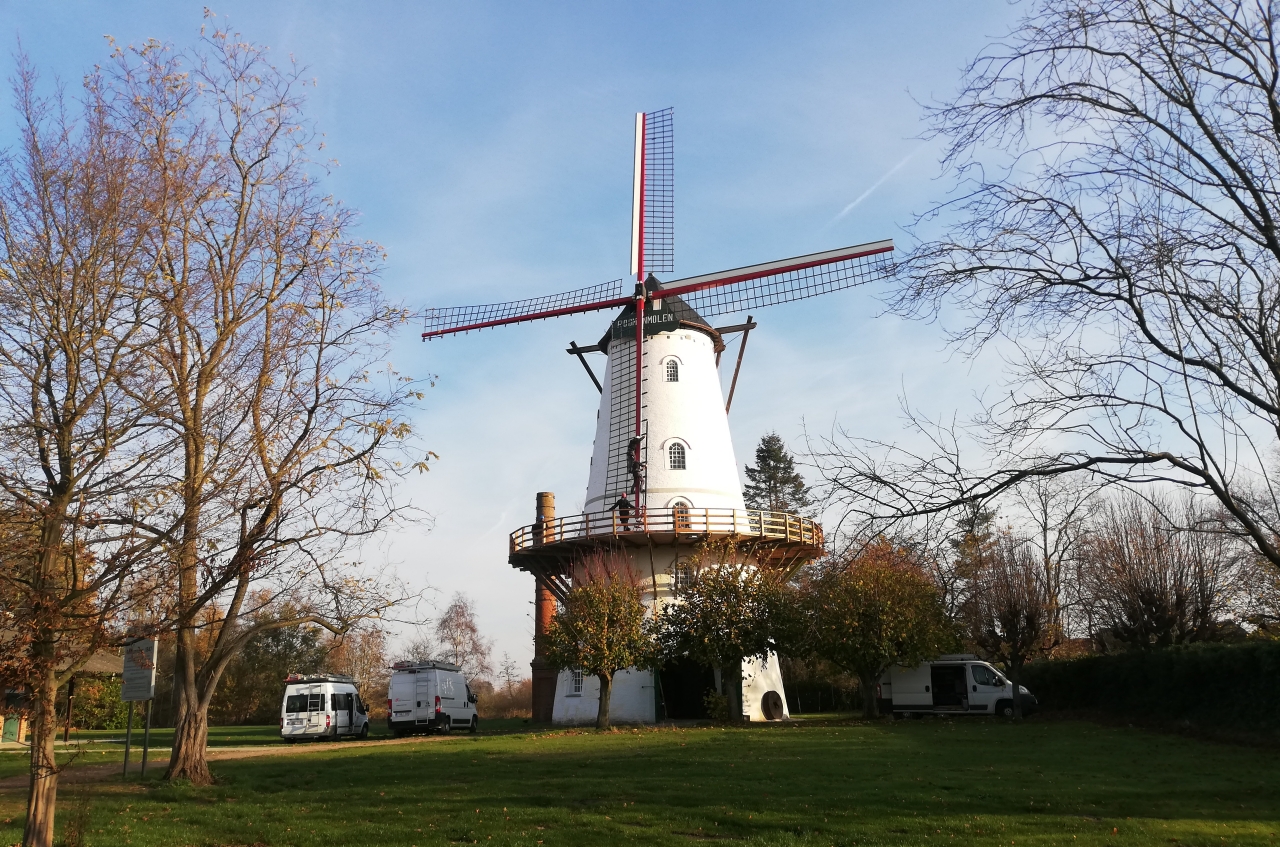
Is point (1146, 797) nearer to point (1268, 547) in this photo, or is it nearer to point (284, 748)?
point (1268, 547)

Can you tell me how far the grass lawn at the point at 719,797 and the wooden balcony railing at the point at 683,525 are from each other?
11.0m

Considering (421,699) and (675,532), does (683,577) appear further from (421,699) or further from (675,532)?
(421,699)

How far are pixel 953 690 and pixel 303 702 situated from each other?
783 inches

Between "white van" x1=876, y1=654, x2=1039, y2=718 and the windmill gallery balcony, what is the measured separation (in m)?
5.00

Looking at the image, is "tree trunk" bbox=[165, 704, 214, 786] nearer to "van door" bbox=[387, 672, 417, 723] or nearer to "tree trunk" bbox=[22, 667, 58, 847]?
"tree trunk" bbox=[22, 667, 58, 847]

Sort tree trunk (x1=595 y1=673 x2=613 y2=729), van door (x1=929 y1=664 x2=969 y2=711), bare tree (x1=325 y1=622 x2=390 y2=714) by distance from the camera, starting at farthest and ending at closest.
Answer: bare tree (x1=325 y1=622 x2=390 y2=714) < van door (x1=929 y1=664 x2=969 y2=711) < tree trunk (x1=595 y1=673 x2=613 y2=729)

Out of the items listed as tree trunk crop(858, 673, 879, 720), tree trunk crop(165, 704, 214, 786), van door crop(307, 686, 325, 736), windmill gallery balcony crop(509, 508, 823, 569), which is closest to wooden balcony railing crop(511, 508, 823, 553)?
windmill gallery balcony crop(509, 508, 823, 569)

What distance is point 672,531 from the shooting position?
103 ft

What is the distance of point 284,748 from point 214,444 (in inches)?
635

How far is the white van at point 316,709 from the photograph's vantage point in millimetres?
29594

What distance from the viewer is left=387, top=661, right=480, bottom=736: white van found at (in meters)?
30.9

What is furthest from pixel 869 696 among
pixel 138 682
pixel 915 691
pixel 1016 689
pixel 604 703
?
pixel 138 682

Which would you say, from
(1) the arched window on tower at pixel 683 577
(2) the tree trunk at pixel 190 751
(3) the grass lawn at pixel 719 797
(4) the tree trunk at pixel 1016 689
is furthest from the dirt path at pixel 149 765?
(4) the tree trunk at pixel 1016 689

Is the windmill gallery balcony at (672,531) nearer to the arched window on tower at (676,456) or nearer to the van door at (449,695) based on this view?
the arched window on tower at (676,456)
